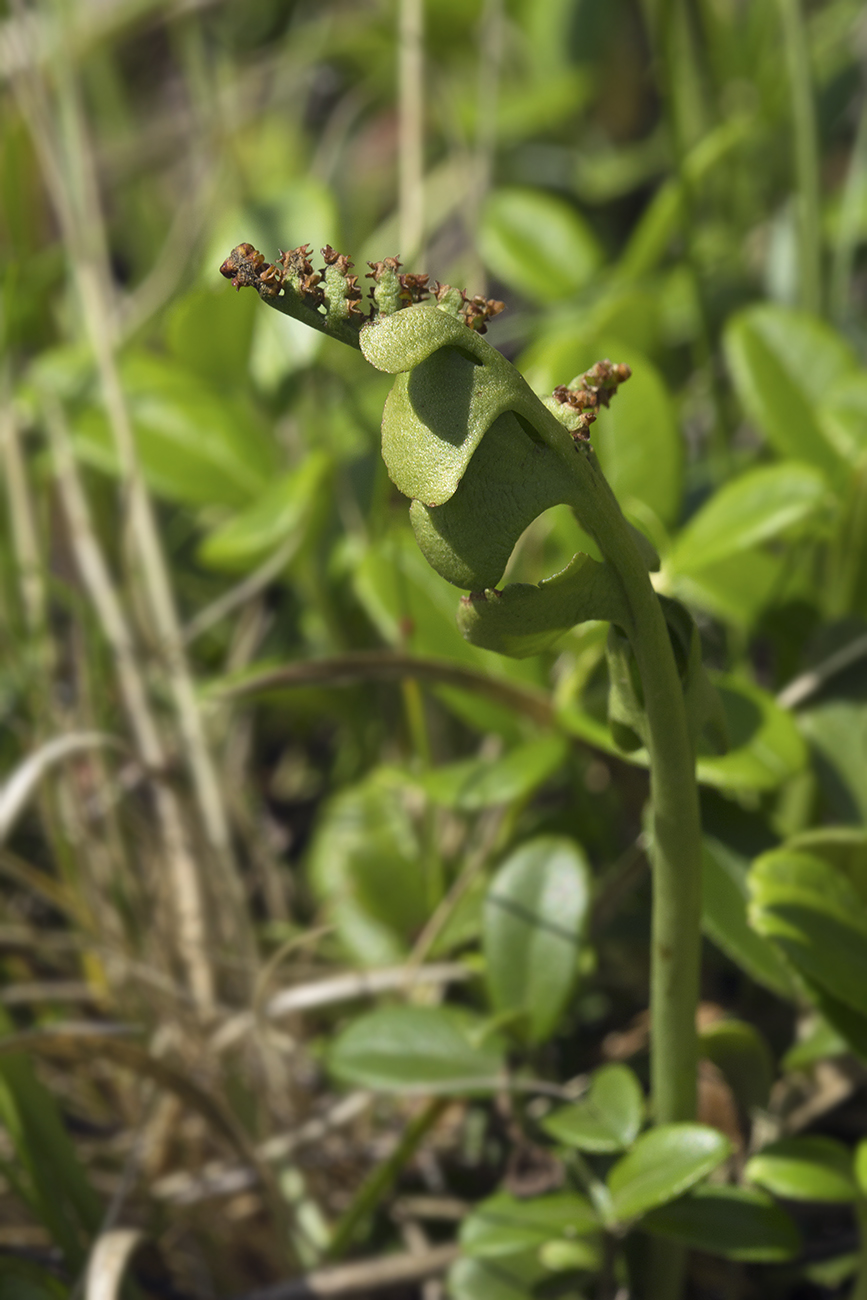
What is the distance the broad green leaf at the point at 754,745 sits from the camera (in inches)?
31.3

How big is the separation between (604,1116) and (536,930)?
14 centimetres

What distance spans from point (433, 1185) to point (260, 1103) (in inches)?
6.4

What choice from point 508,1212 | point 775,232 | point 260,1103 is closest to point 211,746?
point 260,1103

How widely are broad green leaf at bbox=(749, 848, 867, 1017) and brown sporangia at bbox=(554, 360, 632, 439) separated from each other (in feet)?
1.16

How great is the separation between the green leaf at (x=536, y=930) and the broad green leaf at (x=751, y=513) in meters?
0.25

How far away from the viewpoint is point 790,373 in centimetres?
111

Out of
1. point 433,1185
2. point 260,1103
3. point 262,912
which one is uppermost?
point 262,912

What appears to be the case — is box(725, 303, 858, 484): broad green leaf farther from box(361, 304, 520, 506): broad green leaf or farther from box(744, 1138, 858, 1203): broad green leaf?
box(361, 304, 520, 506): broad green leaf

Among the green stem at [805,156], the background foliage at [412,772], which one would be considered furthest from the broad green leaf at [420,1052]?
the green stem at [805,156]

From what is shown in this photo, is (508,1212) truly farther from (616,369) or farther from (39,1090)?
(616,369)

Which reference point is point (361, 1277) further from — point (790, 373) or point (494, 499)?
point (790, 373)

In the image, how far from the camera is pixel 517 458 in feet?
1.62

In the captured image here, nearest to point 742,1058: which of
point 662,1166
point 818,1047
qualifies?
point 818,1047

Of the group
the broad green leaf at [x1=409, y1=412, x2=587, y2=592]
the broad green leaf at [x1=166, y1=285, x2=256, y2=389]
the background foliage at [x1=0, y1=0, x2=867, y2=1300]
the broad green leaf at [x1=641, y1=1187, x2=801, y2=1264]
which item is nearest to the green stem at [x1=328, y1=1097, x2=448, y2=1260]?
the background foliage at [x1=0, y1=0, x2=867, y2=1300]
